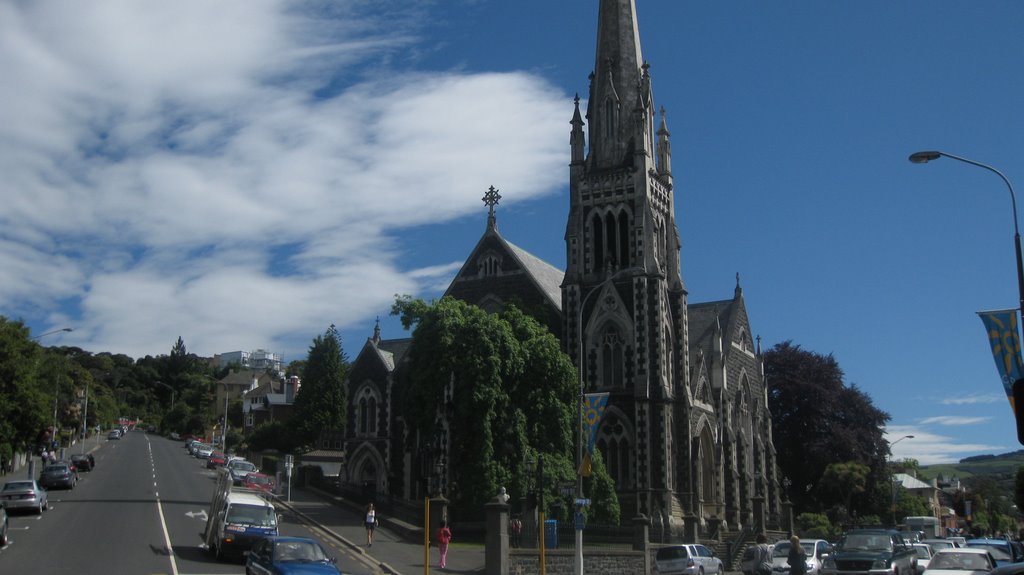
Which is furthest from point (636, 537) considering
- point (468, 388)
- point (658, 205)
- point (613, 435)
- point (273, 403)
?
point (273, 403)

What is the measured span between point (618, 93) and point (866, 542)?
3415 cm

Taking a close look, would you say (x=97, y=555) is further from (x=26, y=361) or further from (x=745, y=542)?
(x=745, y=542)

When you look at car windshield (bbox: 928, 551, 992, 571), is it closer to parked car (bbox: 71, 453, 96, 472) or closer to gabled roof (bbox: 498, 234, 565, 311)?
gabled roof (bbox: 498, 234, 565, 311)

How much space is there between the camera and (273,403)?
4892 inches

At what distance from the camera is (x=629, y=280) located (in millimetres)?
53125

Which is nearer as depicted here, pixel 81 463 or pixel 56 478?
pixel 56 478

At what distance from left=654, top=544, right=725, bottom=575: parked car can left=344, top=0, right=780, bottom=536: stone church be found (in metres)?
11.7

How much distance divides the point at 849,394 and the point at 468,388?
149ft

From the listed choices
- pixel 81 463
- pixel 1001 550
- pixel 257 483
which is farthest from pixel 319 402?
pixel 1001 550

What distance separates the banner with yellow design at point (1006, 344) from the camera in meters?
19.0

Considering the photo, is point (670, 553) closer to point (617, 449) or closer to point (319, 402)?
point (617, 449)

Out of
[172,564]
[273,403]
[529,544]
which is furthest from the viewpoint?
[273,403]

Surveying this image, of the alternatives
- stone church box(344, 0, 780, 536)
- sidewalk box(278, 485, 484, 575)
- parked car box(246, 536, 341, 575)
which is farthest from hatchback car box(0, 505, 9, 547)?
stone church box(344, 0, 780, 536)

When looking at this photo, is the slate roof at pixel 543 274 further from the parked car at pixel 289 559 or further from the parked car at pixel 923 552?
the parked car at pixel 289 559
